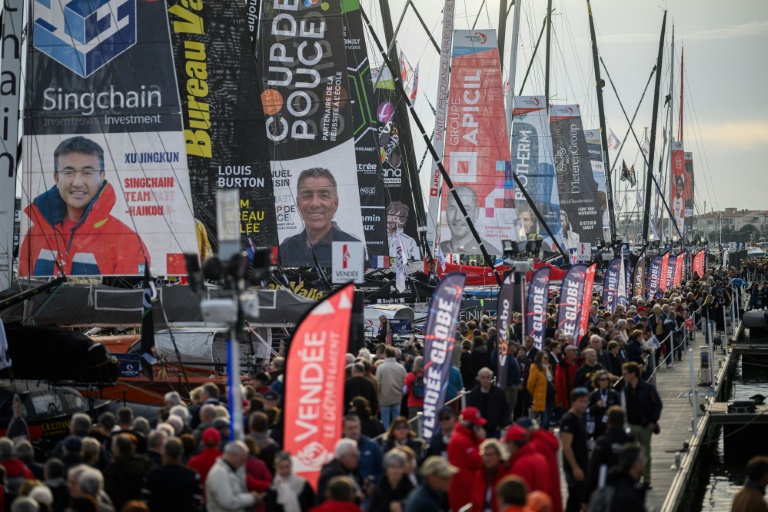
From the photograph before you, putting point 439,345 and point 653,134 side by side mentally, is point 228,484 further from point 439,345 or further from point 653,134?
point 653,134

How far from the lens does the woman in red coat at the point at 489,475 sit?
34.1ft

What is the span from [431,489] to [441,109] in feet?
86.1

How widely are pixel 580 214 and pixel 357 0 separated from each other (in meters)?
26.9

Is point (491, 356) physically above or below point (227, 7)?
below

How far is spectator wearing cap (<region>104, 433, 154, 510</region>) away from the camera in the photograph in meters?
10.7

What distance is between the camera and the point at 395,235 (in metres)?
38.6

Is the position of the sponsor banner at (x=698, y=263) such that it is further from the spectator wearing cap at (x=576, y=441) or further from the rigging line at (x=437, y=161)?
the spectator wearing cap at (x=576, y=441)

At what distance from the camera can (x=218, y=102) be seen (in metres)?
24.3

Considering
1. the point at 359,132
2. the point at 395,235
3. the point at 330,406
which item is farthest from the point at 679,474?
the point at 395,235

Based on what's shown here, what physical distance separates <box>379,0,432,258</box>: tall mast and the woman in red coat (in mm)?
25756

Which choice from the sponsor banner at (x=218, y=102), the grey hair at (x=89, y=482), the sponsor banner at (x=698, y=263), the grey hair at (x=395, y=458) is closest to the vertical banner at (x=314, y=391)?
the grey hair at (x=395, y=458)

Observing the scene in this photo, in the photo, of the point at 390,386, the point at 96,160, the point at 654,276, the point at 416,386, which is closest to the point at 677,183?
the point at 654,276

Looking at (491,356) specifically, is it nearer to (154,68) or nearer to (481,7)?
(154,68)

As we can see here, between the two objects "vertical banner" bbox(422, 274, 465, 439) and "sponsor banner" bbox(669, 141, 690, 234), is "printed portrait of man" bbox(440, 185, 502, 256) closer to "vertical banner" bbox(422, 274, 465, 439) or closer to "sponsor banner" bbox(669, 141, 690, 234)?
"vertical banner" bbox(422, 274, 465, 439)
